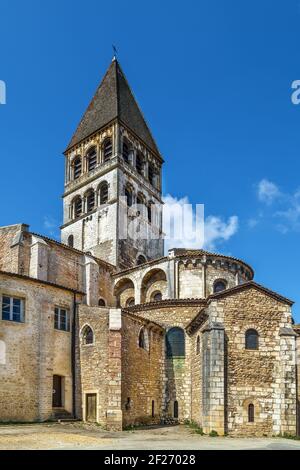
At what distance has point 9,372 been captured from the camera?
23.2 m

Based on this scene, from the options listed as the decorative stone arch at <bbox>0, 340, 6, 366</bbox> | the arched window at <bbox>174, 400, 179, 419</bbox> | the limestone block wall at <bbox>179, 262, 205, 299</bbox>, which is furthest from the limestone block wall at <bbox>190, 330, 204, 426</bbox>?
the decorative stone arch at <bbox>0, 340, 6, 366</bbox>

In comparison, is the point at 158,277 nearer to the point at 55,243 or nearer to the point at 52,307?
the point at 55,243

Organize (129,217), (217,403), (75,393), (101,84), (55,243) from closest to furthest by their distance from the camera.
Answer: (217,403)
(75,393)
(55,243)
(129,217)
(101,84)

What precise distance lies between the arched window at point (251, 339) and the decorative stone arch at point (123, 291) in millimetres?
14138

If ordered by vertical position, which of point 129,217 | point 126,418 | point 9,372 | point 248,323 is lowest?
point 126,418

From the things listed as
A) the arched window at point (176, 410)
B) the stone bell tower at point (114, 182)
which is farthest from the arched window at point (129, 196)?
the arched window at point (176, 410)

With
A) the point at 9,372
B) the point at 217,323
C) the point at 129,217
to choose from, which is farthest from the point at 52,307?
the point at 129,217

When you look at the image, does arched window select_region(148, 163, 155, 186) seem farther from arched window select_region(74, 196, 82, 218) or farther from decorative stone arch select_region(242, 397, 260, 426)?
decorative stone arch select_region(242, 397, 260, 426)

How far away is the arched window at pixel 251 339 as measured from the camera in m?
23.0

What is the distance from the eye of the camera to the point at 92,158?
1849 inches

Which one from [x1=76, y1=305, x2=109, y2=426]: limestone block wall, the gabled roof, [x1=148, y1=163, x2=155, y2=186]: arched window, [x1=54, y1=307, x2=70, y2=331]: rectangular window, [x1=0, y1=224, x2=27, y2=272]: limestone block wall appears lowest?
[x1=76, y1=305, x2=109, y2=426]: limestone block wall

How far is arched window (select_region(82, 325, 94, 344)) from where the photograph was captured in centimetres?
2584

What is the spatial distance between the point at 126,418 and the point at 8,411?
17.7 ft

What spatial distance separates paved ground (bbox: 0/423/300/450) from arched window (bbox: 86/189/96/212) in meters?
24.0
